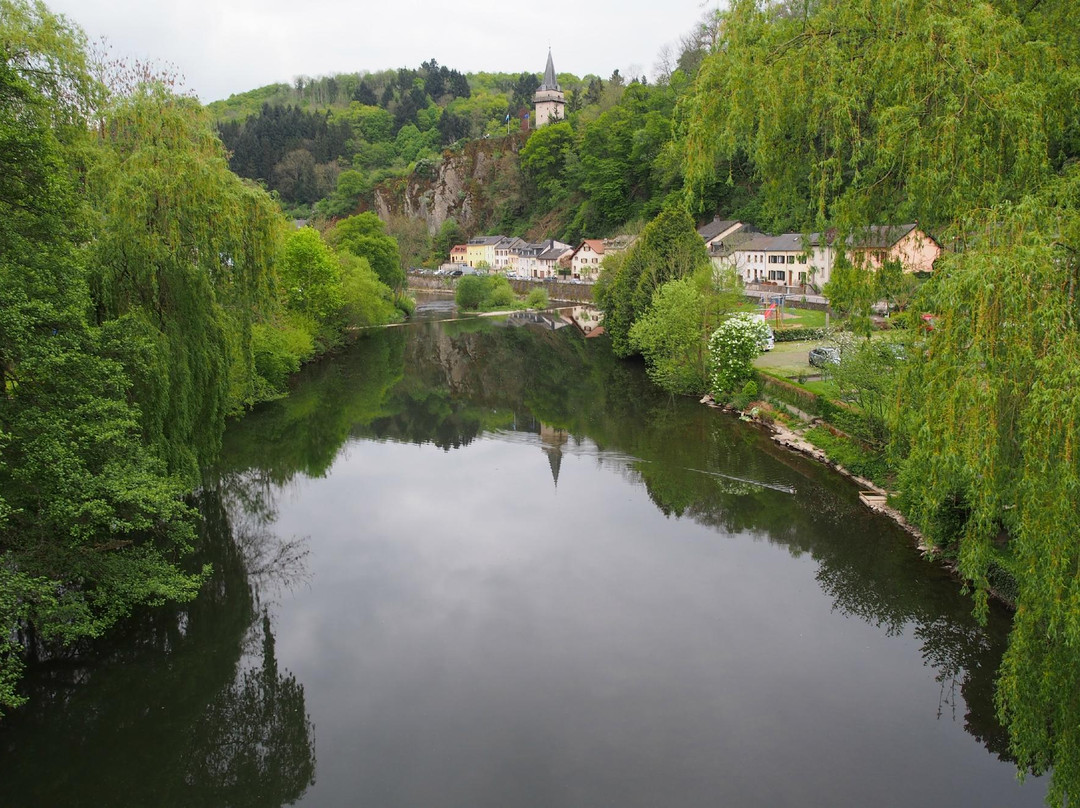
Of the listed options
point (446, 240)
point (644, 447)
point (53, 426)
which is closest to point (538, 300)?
point (446, 240)

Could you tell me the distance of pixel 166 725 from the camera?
11.5 m

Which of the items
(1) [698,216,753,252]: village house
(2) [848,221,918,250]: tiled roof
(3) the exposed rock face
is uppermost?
(3) the exposed rock face

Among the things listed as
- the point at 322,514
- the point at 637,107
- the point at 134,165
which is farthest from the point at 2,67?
the point at 637,107

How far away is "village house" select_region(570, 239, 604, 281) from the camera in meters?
84.3

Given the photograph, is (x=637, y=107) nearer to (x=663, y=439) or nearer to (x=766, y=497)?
(x=663, y=439)

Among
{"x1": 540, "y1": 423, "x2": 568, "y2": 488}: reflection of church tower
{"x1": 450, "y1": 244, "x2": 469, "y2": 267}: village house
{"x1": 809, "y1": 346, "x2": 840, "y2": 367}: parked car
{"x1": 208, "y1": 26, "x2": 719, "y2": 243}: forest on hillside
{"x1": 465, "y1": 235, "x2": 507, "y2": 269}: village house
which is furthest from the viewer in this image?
{"x1": 450, "y1": 244, "x2": 469, "y2": 267}: village house

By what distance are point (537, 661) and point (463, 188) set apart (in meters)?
112

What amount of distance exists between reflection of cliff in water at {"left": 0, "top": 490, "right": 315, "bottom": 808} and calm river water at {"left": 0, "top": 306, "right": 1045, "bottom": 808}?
0.04 m

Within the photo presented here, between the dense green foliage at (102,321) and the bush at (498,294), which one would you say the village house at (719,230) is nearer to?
the bush at (498,294)

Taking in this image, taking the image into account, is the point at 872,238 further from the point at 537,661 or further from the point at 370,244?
the point at 370,244

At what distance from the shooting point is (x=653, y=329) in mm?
34750

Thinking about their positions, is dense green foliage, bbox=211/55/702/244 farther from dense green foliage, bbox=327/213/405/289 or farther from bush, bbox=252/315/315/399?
bush, bbox=252/315/315/399

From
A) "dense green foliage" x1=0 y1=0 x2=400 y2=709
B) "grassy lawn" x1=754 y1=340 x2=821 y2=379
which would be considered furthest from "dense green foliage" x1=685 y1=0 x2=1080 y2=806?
"grassy lawn" x1=754 y1=340 x2=821 y2=379

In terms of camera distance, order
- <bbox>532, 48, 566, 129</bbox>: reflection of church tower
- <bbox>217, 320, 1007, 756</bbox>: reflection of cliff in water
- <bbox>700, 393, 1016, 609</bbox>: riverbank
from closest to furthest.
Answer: <bbox>217, 320, 1007, 756</bbox>: reflection of cliff in water → <bbox>700, 393, 1016, 609</bbox>: riverbank → <bbox>532, 48, 566, 129</bbox>: reflection of church tower
